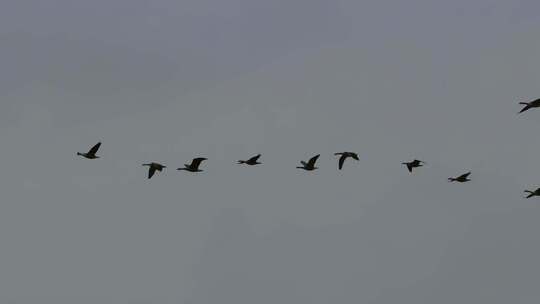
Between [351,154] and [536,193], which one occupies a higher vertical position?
[351,154]

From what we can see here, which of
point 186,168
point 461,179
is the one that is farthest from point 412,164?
point 186,168

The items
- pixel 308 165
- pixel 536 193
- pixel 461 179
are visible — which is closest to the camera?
pixel 536 193

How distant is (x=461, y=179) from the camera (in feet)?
317

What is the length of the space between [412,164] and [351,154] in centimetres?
671

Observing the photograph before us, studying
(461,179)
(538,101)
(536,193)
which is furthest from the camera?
(461,179)

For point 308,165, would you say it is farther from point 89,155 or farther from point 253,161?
point 89,155

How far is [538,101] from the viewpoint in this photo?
247 ft

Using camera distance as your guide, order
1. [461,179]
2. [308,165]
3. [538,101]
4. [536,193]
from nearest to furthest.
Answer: [538,101], [536,193], [461,179], [308,165]

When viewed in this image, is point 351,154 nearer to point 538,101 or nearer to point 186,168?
point 186,168

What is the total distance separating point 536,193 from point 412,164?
47.9 feet

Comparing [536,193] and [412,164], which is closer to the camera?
[536,193]

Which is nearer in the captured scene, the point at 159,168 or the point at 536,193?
the point at 536,193

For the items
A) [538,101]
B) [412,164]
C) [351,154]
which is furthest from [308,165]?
[538,101]

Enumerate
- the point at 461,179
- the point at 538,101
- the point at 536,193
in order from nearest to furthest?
the point at 538,101, the point at 536,193, the point at 461,179
